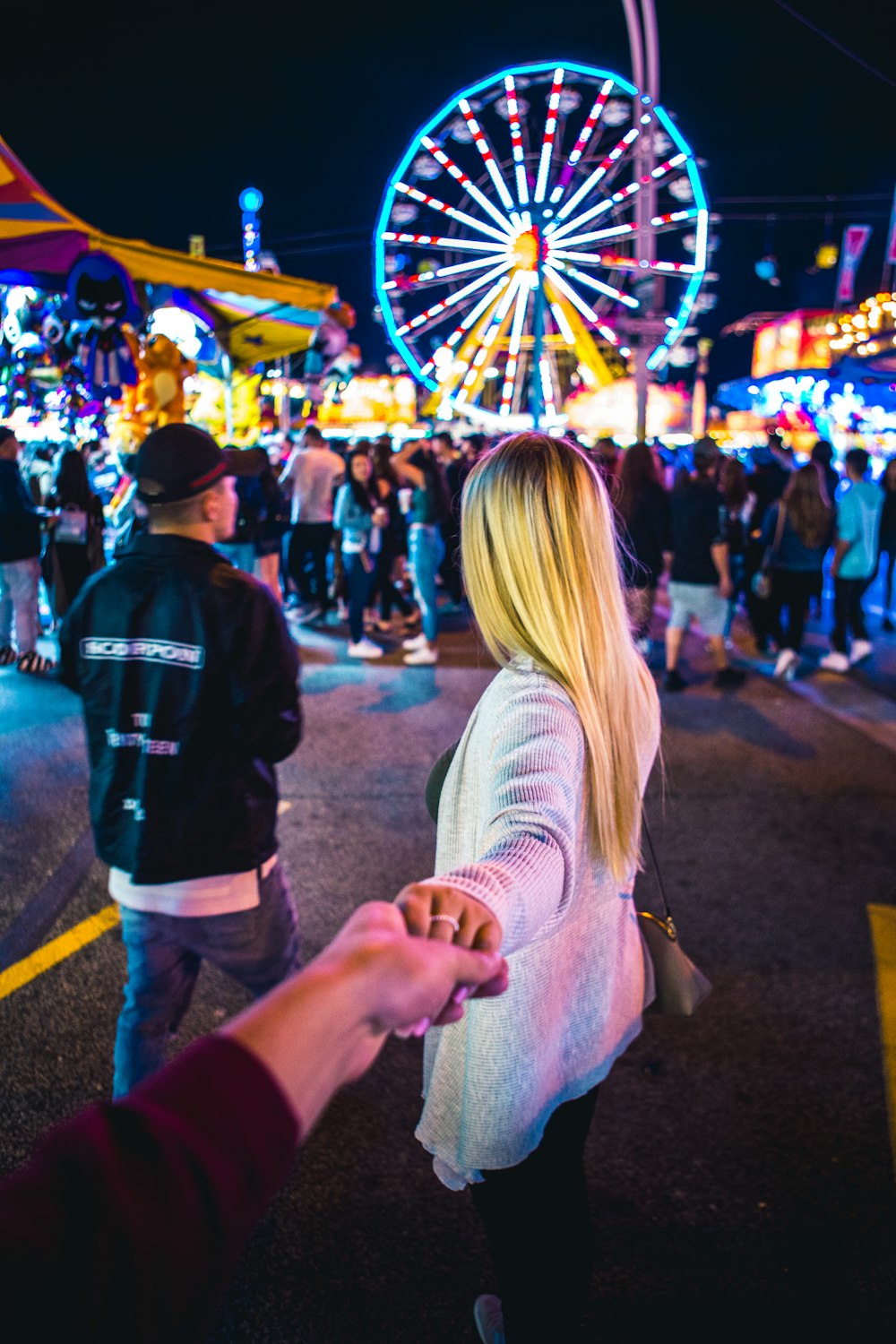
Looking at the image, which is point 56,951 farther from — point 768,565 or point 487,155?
point 487,155

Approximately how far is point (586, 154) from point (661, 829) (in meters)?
12.9

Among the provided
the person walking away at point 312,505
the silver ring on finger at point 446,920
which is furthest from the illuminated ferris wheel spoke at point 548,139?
the silver ring on finger at point 446,920

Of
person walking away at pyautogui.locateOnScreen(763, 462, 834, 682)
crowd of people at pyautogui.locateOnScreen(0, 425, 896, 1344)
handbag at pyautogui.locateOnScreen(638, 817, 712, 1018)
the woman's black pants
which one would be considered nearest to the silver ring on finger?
crowd of people at pyautogui.locateOnScreen(0, 425, 896, 1344)

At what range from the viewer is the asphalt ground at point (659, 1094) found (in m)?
2.14

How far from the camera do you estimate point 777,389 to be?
1625 cm

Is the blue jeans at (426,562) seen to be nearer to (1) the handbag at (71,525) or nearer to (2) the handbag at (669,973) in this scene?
(1) the handbag at (71,525)

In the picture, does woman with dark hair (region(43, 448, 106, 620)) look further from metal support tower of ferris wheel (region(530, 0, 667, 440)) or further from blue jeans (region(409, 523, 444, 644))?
metal support tower of ferris wheel (region(530, 0, 667, 440))

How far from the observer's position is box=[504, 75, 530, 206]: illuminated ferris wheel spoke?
43.6 feet

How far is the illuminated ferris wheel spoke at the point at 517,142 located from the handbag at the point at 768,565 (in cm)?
869

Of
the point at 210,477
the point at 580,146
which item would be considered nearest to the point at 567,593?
the point at 210,477

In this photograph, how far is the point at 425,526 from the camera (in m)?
8.63

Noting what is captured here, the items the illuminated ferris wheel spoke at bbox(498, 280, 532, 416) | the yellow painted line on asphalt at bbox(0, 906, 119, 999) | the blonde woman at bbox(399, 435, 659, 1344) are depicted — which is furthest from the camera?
the illuminated ferris wheel spoke at bbox(498, 280, 532, 416)

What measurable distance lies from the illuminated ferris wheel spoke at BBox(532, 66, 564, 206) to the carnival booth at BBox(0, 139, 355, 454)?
5.86 m

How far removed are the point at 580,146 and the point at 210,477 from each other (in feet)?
46.5
